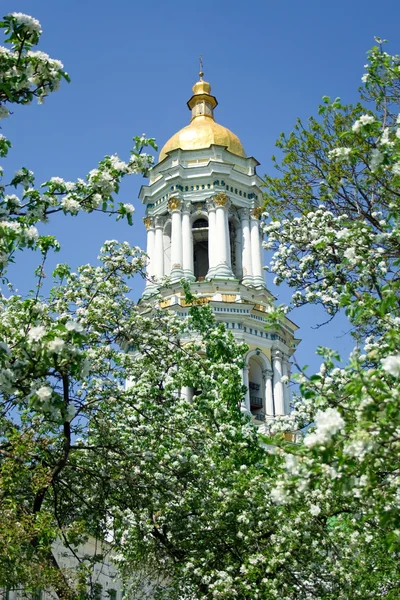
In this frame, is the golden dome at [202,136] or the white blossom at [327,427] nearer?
the white blossom at [327,427]

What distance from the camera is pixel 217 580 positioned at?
11.6 metres

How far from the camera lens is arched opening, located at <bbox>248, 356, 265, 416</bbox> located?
28.3 metres

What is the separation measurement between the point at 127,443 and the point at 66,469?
3.30ft

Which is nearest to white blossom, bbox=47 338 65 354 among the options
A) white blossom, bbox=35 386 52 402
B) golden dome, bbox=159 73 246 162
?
white blossom, bbox=35 386 52 402

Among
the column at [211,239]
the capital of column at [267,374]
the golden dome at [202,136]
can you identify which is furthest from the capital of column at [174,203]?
the capital of column at [267,374]

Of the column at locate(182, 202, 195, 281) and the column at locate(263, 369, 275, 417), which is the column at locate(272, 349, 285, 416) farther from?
the column at locate(182, 202, 195, 281)

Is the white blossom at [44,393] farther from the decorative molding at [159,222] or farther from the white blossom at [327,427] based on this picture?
the decorative molding at [159,222]

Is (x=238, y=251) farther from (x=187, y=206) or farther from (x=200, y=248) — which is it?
(x=187, y=206)

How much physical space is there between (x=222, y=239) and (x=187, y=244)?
1.29 metres

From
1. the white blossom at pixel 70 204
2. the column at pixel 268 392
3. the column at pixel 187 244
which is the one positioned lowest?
the white blossom at pixel 70 204

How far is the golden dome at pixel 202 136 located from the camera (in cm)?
3259

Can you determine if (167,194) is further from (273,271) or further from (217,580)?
(217,580)

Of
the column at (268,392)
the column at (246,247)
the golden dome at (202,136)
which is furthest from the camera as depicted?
the golden dome at (202,136)

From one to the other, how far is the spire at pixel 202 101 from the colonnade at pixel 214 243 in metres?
5.89
